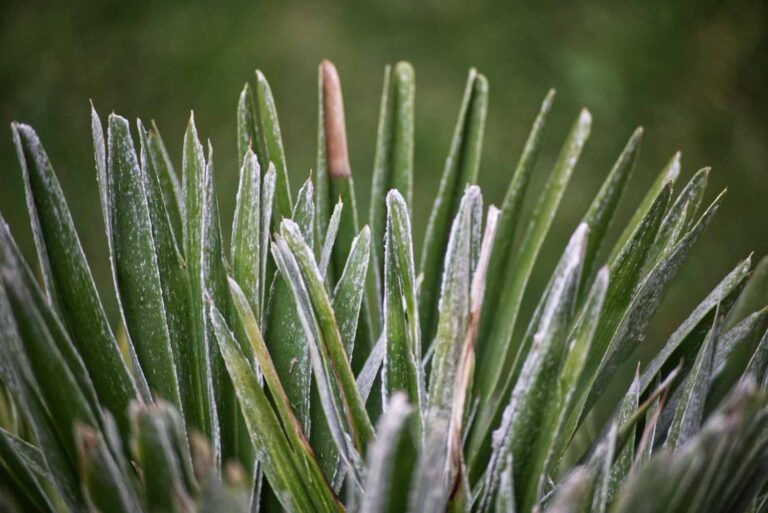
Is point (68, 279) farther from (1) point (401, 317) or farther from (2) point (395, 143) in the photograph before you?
(2) point (395, 143)

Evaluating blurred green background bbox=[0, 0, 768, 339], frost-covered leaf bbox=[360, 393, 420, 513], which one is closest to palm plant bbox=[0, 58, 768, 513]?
frost-covered leaf bbox=[360, 393, 420, 513]

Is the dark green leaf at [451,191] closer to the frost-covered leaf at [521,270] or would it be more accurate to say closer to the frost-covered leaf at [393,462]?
the frost-covered leaf at [521,270]

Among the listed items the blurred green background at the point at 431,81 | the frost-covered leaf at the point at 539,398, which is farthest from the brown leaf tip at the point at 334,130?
the blurred green background at the point at 431,81

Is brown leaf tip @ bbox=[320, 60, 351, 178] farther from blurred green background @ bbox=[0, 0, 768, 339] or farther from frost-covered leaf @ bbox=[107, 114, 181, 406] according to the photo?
→ blurred green background @ bbox=[0, 0, 768, 339]

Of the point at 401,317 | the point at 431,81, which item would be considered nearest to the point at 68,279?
the point at 401,317

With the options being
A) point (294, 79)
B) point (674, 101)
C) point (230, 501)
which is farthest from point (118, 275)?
point (674, 101)
